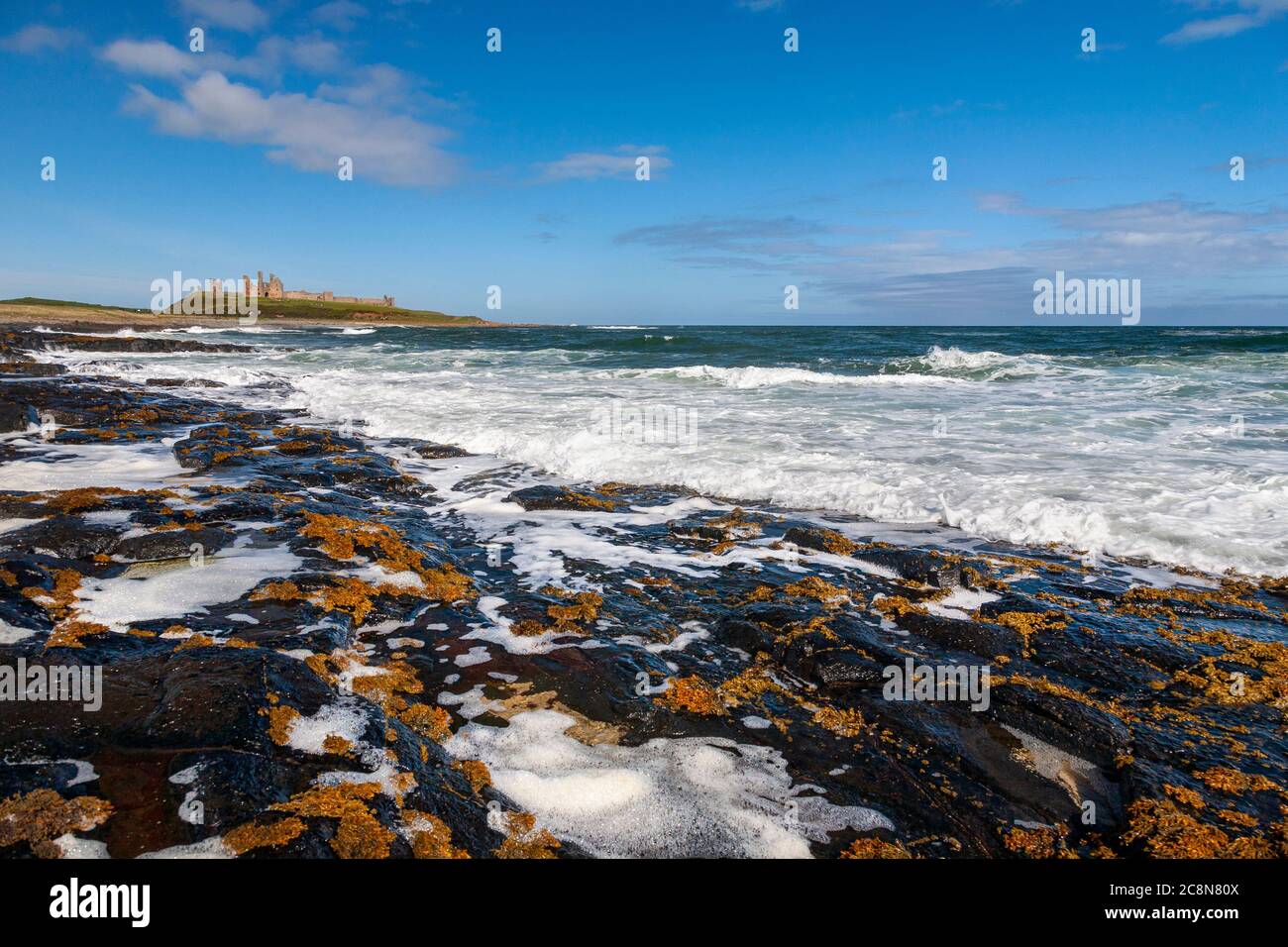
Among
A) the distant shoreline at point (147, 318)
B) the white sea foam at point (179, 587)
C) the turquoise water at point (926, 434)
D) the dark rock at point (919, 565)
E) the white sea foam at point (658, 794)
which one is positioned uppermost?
the distant shoreline at point (147, 318)

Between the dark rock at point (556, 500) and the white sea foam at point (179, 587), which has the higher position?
the dark rock at point (556, 500)

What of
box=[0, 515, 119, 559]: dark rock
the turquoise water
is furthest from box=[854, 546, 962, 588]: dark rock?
box=[0, 515, 119, 559]: dark rock

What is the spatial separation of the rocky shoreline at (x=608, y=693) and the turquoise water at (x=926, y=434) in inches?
48.2

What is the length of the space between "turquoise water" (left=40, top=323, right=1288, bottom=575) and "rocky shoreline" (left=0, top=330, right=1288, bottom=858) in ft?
4.01

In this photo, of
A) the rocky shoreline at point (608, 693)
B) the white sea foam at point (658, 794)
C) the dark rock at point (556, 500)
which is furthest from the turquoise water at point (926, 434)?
the white sea foam at point (658, 794)

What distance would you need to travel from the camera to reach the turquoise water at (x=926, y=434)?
6.98 metres

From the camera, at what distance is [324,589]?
4.60 meters

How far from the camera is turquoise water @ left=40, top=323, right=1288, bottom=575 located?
275 inches
